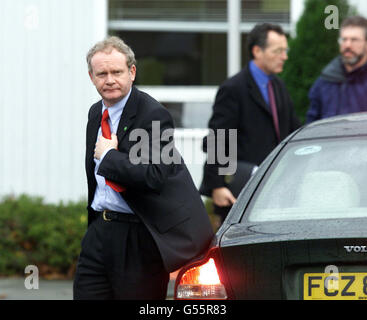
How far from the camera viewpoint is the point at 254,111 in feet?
19.7

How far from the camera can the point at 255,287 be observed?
3.32 meters

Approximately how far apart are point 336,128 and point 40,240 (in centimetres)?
458

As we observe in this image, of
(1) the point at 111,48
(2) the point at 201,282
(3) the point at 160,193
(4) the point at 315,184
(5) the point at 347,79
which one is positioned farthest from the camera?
(5) the point at 347,79

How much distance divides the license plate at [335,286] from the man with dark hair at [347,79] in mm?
3293

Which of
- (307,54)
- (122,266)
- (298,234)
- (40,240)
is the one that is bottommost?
(40,240)

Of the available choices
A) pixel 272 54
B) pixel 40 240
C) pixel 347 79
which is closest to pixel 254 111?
pixel 272 54

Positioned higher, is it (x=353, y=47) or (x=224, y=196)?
(x=353, y=47)

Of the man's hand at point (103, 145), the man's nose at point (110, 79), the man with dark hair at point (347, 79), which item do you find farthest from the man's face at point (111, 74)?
the man with dark hair at point (347, 79)

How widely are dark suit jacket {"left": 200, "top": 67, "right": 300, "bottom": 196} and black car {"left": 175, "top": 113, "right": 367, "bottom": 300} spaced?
5.36 ft

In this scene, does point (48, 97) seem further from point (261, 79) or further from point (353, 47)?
point (353, 47)

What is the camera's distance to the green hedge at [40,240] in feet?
27.0

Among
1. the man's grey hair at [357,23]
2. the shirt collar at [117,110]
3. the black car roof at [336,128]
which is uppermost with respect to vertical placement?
the man's grey hair at [357,23]

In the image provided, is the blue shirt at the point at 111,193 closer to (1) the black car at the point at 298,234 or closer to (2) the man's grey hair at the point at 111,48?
(2) the man's grey hair at the point at 111,48
